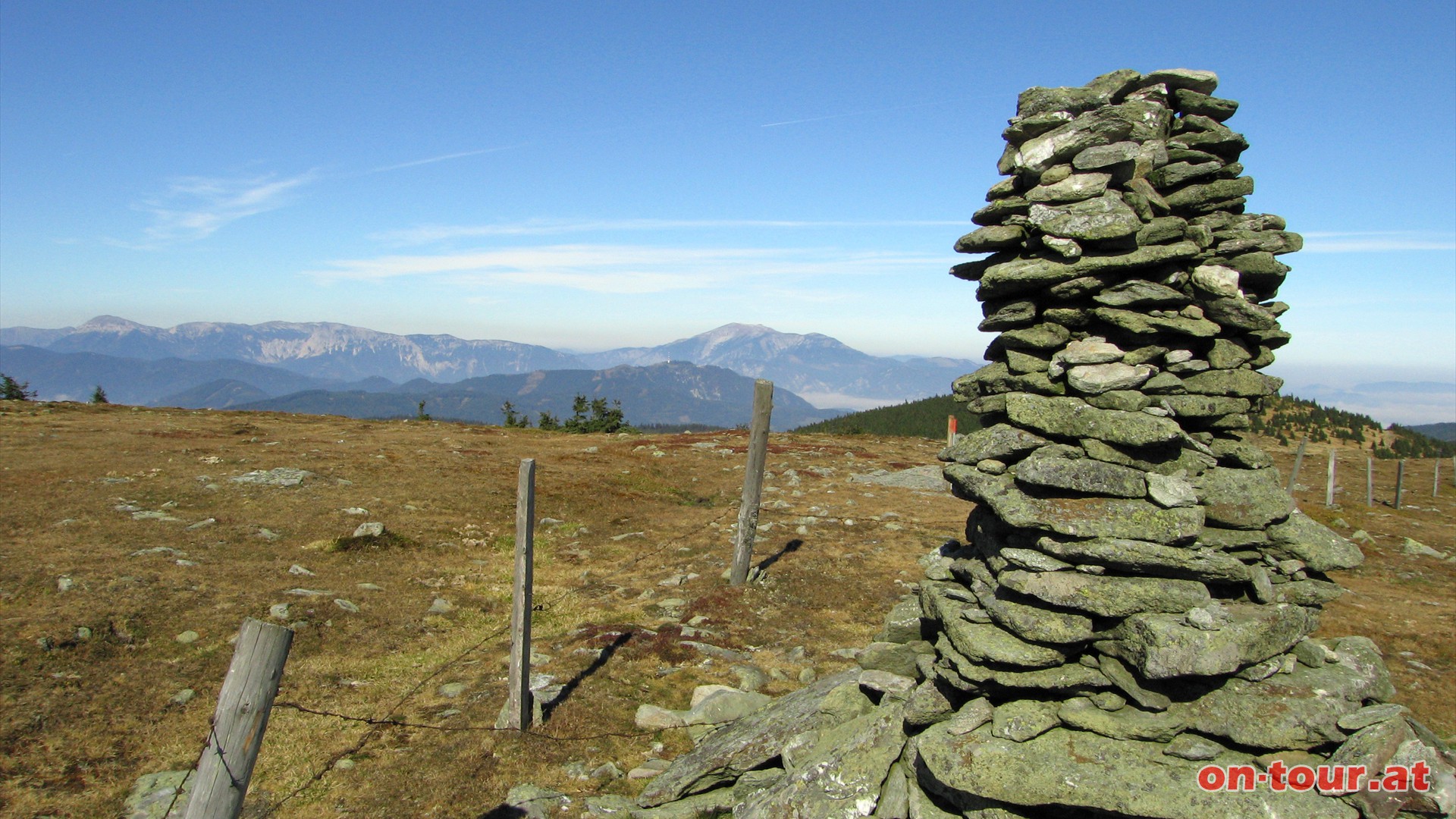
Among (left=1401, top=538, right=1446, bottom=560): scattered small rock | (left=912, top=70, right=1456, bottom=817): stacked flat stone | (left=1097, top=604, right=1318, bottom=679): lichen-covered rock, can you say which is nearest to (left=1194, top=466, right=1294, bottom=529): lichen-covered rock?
Answer: (left=912, top=70, right=1456, bottom=817): stacked flat stone

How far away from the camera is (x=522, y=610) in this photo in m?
10.9

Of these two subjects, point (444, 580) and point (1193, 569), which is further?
point (444, 580)

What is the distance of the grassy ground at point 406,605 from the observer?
974 centimetres

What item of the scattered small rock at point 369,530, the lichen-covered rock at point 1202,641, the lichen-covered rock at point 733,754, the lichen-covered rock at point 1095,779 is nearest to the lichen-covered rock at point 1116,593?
the lichen-covered rock at point 1202,641

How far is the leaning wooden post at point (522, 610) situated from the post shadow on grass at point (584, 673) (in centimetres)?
45

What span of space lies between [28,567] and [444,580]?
7923 millimetres

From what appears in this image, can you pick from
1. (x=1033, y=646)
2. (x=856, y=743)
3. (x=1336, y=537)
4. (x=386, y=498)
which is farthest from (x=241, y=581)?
(x=1336, y=537)

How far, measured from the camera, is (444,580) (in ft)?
58.6

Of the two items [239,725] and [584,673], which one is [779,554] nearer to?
[584,673]

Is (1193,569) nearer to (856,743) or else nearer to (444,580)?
(856,743)

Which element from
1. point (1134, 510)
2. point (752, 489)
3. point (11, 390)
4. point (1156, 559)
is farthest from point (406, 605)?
point (11, 390)

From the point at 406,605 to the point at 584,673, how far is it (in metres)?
5.68

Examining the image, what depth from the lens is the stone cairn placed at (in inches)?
270

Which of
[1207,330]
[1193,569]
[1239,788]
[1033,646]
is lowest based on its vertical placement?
[1239,788]
